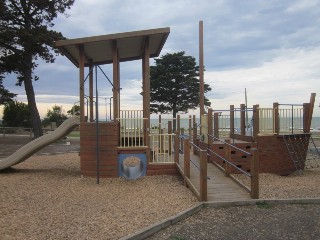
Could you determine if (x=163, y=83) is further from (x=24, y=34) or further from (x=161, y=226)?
(x=161, y=226)

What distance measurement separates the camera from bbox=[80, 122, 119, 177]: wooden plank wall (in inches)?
413

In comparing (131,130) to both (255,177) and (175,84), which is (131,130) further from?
(175,84)

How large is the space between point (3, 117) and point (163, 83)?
805 inches

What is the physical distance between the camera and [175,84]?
119ft

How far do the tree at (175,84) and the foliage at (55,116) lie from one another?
1527 cm

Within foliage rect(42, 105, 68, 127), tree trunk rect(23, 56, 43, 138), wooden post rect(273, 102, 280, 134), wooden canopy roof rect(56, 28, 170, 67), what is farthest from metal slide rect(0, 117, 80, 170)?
foliage rect(42, 105, 68, 127)

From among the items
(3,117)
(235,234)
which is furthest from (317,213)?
(3,117)

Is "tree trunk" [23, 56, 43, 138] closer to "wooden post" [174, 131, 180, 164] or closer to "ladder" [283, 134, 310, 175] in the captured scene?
"wooden post" [174, 131, 180, 164]

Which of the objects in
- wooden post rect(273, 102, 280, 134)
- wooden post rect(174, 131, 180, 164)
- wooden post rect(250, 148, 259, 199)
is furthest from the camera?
wooden post rect(273, 102, 280, 134)

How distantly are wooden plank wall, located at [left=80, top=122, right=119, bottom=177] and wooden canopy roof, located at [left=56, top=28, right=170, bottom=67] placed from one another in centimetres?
251

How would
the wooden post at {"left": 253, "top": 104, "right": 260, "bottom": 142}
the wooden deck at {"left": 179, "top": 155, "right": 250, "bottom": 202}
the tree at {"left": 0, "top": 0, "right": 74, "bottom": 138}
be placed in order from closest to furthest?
the wooden deck at {"left": 179, "top": 155, "right": 250, "bottom": 202} < the wooden post at {"left": 253, "top": 104, "right": 260, "bottom": 142} < the tree at {"left": 0, "top": 0, "right": 74, "bottom": 138}

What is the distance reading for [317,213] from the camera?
6754 mm

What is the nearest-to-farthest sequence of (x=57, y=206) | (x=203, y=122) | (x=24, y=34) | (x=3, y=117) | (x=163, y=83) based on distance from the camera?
(x=57, y=206) → (x=203, y=122) → (x=24, y=34) → (x=163, y=83) → (x=3, y=117)

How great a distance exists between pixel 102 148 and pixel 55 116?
40.8 m
